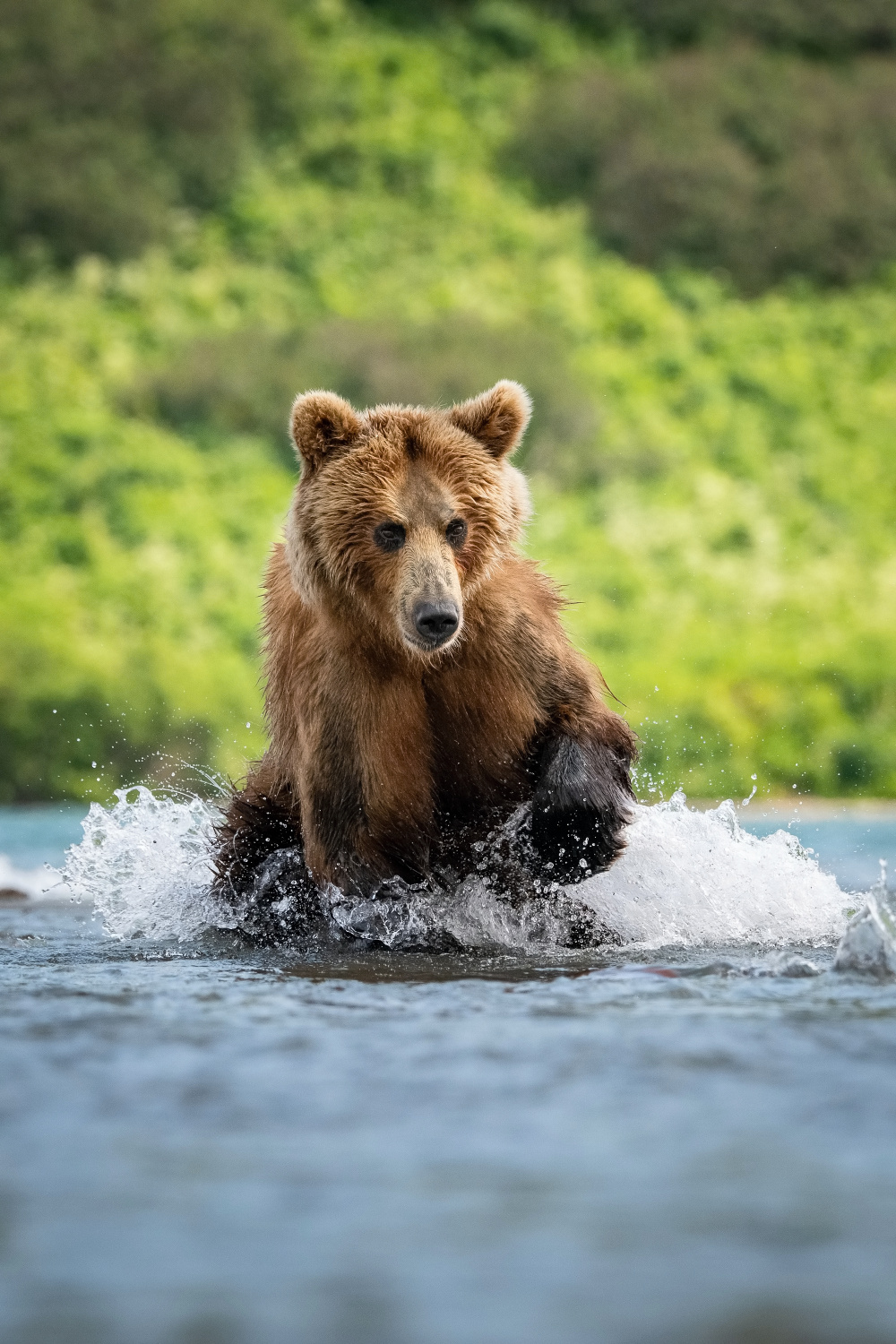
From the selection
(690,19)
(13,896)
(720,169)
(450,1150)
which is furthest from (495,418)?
(690,19)

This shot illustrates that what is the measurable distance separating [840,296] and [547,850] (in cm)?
2124

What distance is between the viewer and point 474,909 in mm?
5230

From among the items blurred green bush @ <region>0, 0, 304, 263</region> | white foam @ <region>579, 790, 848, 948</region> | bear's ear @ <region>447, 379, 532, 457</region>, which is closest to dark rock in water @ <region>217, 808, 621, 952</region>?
white foam @ <region>579, 790, 848, 948</region>

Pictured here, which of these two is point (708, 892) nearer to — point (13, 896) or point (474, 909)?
point (474, 909)

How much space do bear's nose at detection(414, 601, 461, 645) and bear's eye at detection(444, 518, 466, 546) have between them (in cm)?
35

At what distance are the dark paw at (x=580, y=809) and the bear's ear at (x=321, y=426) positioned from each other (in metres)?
1.03

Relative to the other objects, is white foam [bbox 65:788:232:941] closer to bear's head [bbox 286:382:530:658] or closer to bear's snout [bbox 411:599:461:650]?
bear's head [bbox 286:382:530:658]

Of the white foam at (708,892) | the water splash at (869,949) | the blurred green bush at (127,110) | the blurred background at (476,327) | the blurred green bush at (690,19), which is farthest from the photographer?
the blurred green bush at (690,19)

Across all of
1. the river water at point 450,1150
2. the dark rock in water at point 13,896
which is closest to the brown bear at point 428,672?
the river water at point 450,1150

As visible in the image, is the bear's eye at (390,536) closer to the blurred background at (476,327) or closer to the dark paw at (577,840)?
the dark paw at (577,840)

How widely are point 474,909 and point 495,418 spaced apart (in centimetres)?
140

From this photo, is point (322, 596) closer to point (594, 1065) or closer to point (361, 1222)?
point (594, 1065)

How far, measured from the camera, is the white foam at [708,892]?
529 cm

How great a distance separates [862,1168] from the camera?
2.58m
